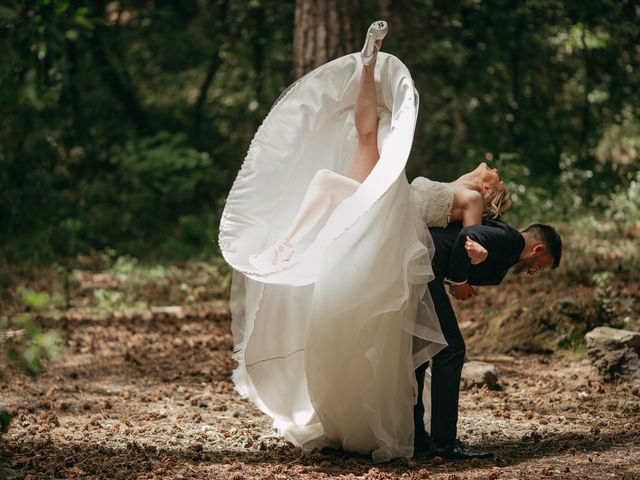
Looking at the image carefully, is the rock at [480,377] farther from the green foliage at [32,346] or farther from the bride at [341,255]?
the green foliage at [32,346]

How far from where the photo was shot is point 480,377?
19.5ft

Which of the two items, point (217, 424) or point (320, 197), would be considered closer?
point (320, 197)

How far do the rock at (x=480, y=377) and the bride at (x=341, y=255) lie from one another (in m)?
1.57

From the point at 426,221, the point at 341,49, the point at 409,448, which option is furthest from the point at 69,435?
the point at 341,49

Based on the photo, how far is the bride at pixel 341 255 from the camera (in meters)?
4.21

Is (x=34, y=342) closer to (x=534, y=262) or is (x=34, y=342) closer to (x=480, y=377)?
(x=534, y=262)

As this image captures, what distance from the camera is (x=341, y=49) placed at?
803 cm

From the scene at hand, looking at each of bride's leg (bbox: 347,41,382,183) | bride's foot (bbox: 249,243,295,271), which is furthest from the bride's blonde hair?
bride's foot (bbox: 249,243,295,271)

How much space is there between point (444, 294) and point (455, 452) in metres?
0.79

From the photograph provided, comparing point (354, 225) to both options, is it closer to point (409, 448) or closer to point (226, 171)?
point (409, 448)

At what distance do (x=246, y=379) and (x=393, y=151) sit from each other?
1.56 metres

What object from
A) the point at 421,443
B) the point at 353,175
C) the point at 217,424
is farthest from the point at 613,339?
the point at 217,424

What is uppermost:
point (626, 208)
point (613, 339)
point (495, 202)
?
point (495, 202)

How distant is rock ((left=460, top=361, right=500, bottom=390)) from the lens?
593 cm
